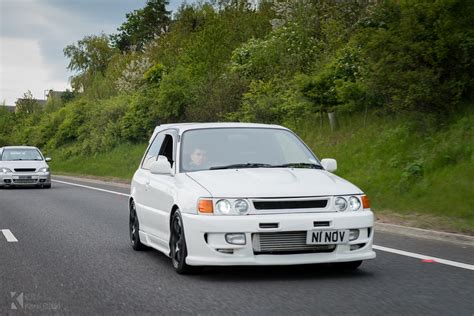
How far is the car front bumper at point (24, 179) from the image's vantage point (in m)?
29.1

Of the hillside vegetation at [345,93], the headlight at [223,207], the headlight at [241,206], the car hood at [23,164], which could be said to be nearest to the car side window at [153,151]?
the headlight at [223,207]

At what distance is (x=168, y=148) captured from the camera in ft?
34.7

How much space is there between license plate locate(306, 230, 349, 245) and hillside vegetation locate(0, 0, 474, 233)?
507cm

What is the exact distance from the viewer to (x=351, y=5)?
82.7 ft

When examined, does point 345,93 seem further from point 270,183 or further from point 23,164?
point 270,183

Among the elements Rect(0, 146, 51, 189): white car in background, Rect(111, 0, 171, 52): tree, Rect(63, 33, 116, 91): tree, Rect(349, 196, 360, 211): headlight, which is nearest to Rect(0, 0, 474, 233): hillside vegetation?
Rect(349, 196, 360, 211): headlight

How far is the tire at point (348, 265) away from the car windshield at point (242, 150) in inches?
47.7

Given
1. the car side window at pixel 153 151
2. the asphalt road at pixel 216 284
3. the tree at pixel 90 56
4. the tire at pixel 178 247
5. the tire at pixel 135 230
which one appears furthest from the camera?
the tree at pixel 90 56

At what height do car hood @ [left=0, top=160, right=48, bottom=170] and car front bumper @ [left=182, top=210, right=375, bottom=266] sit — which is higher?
car front bumper @ [left=182, top=210, right=375, bottom=266]

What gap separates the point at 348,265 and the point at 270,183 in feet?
4.06

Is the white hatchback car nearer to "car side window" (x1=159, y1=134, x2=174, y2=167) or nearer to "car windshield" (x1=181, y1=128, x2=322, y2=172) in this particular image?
"car windshield" (x1=181, y1=128, x2=322, y2=172)

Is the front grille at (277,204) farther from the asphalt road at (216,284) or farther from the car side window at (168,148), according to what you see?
the car side window at (168,148)

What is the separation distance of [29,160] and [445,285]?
24115 mm

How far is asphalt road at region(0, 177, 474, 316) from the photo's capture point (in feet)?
23.3
